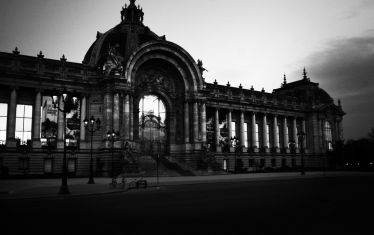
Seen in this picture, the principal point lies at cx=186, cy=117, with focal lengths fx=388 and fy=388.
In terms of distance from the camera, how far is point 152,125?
189 feet

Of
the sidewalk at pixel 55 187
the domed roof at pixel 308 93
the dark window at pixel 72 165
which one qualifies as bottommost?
the sidewalk at pixel 55 187

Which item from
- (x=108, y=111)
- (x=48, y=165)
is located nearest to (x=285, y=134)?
(x=108, y=111)

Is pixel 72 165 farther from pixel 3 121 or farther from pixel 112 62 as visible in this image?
pixel 112 62

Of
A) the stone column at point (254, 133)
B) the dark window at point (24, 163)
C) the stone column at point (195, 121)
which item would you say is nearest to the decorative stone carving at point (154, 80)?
the stone column at point (195, 121)

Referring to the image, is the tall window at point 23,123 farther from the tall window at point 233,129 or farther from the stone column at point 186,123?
the tall window at point 233,129

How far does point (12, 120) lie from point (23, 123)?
218cm

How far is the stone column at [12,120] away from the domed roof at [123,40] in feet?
42.4

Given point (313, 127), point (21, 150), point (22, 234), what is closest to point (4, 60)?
point (21, 150)

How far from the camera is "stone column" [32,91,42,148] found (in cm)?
4862

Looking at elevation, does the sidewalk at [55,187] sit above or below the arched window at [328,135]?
below

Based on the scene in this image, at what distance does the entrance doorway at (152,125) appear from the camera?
56.4 m

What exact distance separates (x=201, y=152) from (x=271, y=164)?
1024 inches

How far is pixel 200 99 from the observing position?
58625mm

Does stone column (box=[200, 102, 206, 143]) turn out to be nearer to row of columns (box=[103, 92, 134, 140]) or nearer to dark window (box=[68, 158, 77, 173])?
row of columns (box=[103, 92, 134, 140])
